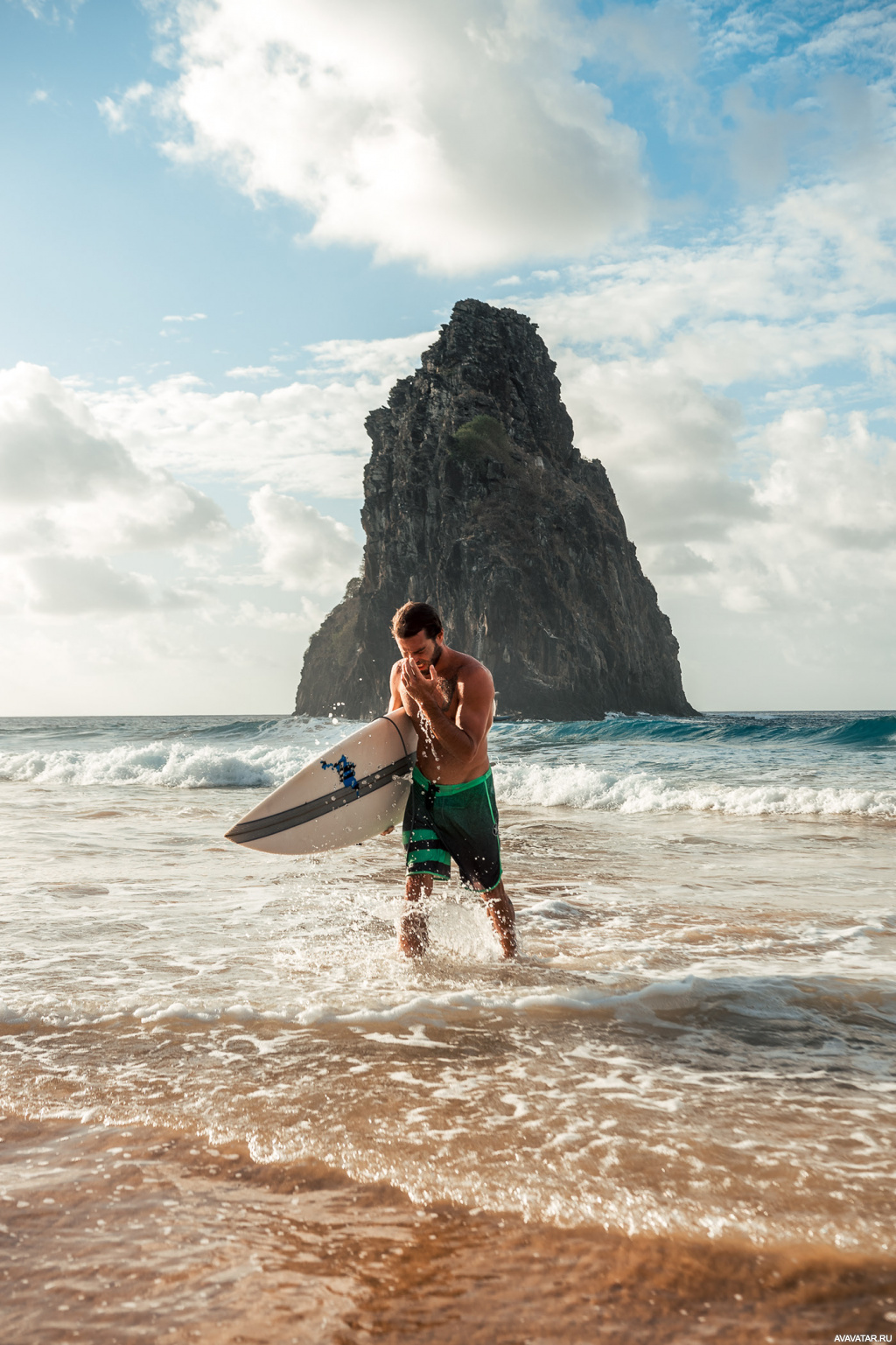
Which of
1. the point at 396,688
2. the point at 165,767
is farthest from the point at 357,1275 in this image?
the point at 165,767

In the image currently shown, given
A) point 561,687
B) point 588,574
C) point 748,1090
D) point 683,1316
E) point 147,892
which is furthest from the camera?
point 588,574

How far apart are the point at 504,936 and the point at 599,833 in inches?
220

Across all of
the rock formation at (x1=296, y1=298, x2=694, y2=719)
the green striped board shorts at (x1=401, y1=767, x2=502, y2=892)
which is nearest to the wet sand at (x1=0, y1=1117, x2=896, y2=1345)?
the green striped board shorts at (x1=401, y1=767, x2=502, y2=892)

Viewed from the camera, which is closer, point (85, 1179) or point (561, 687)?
point (85, 1179)

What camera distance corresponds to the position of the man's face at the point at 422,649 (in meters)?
4.04

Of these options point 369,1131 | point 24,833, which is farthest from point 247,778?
point 369,1131

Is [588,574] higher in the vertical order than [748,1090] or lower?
higher

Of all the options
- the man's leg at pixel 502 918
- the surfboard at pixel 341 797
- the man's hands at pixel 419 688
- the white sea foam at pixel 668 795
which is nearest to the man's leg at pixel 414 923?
the man's leg at pixel 502 918

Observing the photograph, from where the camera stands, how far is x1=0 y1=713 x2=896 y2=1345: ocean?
5.71ft

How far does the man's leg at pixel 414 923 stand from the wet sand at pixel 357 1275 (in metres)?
2.08

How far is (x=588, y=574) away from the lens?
2849 inches

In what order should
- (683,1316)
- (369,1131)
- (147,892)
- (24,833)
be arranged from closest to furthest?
(683,1316) < (369,1131) < (147,892) < (24,833)

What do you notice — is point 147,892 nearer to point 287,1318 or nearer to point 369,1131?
point 369,1131

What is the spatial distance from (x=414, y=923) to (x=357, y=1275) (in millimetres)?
2501
